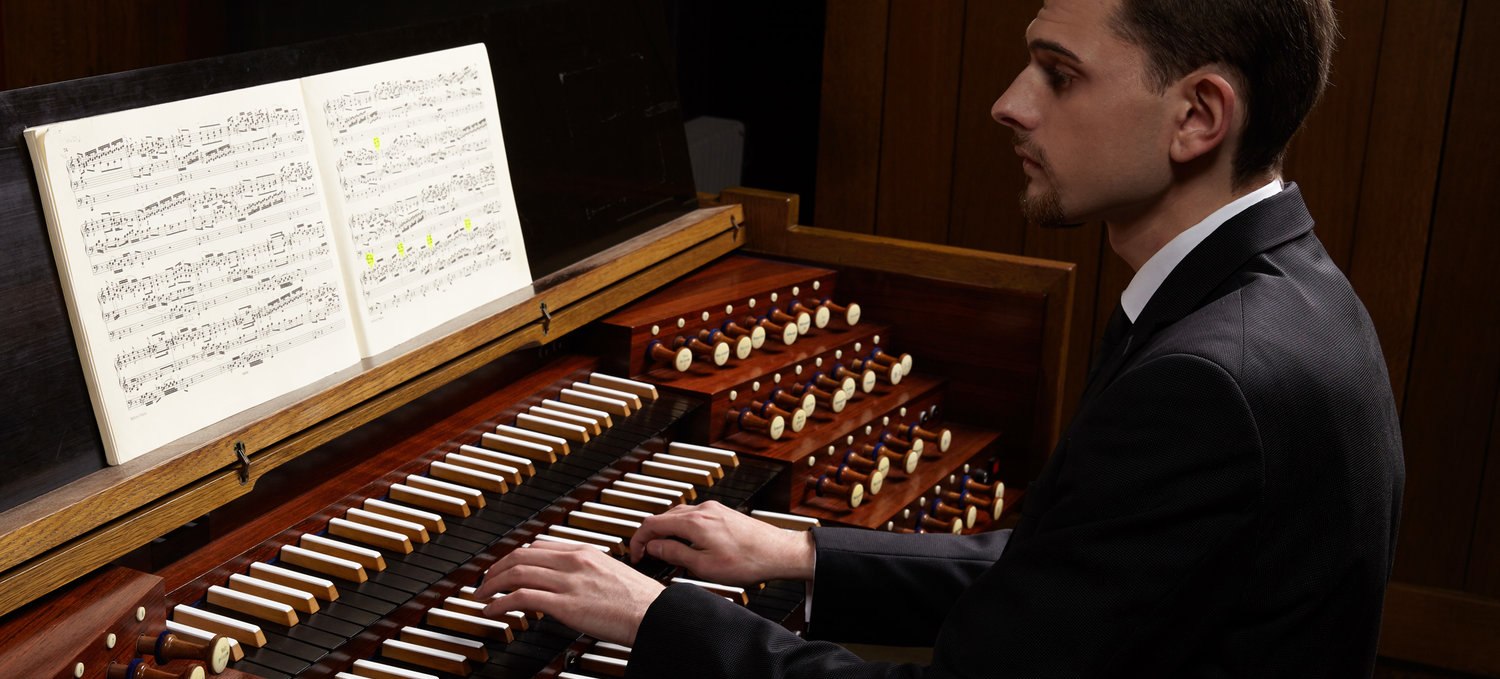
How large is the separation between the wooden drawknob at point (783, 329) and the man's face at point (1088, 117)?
1.21 meters

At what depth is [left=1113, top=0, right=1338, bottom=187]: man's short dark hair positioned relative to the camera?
142 cm

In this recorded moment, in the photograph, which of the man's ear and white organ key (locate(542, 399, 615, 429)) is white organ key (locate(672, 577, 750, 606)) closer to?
white organ key (locate(542, 399, 615, 429))

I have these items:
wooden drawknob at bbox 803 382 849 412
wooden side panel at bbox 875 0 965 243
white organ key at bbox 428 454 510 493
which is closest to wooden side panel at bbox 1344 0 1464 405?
wooden side panel at bbox 875 0 965 243

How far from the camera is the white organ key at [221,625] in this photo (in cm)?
162

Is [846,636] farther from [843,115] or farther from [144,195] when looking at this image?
[843,115]

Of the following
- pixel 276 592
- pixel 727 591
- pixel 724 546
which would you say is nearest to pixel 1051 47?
pixel 724 546

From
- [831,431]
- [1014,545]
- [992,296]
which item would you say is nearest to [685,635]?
[1014,545]

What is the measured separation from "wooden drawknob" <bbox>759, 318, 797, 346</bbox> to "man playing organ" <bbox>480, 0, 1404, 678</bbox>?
1.12m

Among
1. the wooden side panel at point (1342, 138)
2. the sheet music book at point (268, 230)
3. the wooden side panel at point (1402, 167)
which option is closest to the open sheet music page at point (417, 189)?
the sheet music book at point (268, 230)

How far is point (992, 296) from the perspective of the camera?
295 centimetres

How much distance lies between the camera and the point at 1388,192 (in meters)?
3.51

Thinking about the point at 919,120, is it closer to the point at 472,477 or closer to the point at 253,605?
the point at 472,477

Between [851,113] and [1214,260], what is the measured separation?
8.37 feet

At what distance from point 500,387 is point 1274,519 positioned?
4.73ft
